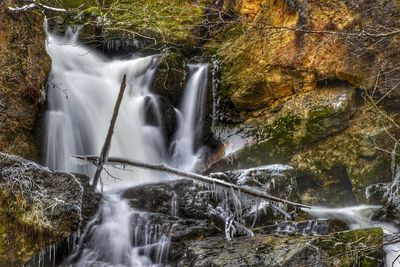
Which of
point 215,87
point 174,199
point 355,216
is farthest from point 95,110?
point 355,216

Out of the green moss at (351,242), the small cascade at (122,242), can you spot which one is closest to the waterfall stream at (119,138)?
the small cascade at (122,242)

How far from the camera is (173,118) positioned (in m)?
9.04

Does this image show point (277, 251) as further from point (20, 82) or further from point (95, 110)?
point (95, 110)

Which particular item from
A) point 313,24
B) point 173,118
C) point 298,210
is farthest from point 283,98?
point 298,210

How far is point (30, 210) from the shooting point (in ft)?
16.6

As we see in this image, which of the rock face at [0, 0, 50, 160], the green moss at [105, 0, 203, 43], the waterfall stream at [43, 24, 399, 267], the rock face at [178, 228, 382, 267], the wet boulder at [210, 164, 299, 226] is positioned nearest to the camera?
the rock face at [178, 228, 382, 267]

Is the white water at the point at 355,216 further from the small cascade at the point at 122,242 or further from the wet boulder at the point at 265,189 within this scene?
the small cascade at the point at 122,242

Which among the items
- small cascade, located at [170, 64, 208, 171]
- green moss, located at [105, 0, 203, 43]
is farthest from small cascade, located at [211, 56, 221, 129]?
green moss, located at [105, 0, 203, 43]

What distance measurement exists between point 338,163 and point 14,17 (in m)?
5.74

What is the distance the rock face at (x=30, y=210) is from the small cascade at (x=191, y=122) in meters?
3.44

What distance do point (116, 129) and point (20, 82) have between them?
235cm

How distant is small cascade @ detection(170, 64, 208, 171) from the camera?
28.6 ft

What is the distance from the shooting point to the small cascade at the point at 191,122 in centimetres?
872

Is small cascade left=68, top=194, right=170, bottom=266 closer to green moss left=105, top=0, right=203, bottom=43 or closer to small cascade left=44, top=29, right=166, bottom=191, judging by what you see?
small cascade left=44, top=29, right=166, bottom=191
